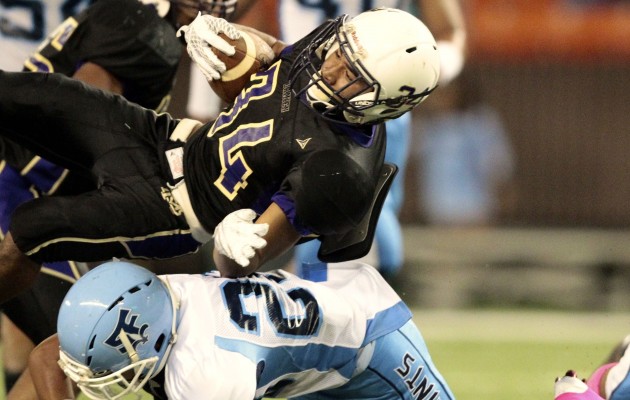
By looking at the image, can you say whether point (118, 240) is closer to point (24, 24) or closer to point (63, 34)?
point (63, 34)

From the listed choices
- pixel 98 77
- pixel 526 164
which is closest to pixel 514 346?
pixel 526 164

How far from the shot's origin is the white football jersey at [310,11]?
17.2 ft

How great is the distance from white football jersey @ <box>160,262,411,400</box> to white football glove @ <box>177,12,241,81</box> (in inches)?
24.0

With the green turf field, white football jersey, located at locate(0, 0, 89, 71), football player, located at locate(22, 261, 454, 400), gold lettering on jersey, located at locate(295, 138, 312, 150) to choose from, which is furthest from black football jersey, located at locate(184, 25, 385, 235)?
white football jersey, located at locate(0, 0, 89, 71)

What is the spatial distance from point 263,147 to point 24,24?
202 cm

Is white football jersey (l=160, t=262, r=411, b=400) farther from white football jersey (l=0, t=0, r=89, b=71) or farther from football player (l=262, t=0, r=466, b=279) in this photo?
white football jersey (l=0, t=0, r=89, b=71)

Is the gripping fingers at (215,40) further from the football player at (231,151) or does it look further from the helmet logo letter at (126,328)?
the helmet logo letter at (126,328)

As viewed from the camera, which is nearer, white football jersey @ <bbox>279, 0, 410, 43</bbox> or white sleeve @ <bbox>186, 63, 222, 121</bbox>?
white sleeve @ <bbox>186, 63, 222, 121</bbox>

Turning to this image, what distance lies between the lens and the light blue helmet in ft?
9.04

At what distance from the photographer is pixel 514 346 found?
5.15 metres

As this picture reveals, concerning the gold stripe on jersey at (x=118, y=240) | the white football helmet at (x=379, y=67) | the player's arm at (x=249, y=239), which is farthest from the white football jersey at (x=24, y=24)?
the player's arm at (x=249, y=239)

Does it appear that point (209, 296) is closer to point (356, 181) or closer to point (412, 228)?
point (356, 181)

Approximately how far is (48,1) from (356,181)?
2339 mm

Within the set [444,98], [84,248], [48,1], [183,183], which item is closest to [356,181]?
[183,183]
